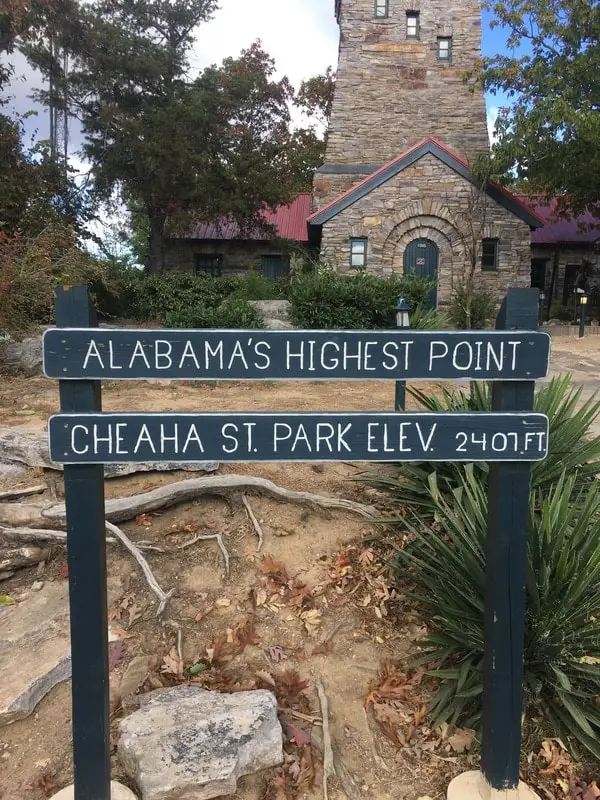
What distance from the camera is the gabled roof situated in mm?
16938

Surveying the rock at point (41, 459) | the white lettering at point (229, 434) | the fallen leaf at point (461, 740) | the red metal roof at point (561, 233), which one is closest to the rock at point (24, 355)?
the rock at point (41, 459)

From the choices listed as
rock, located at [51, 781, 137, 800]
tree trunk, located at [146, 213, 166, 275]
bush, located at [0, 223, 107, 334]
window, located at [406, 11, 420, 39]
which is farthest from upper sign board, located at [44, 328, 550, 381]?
window, located at [406, 11, 420, 39]

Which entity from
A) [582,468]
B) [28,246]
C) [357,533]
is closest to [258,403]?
[357,533]

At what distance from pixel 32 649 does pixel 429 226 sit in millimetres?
16433

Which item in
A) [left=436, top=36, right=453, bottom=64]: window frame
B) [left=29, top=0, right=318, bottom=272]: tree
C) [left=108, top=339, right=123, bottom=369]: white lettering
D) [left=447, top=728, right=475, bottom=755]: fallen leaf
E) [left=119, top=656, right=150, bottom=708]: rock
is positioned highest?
[left=436, top=36, right=453, bottom=64]: window frame

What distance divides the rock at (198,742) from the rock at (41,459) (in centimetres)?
193

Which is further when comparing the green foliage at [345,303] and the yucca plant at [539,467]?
the green foliage at [345,303]

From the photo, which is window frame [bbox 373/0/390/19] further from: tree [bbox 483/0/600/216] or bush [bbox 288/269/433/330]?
bush [bbox 288/269/433/330]

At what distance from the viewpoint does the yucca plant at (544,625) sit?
106 inches

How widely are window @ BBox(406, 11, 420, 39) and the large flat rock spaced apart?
2133 centimetres

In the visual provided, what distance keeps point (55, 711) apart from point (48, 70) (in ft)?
68.1

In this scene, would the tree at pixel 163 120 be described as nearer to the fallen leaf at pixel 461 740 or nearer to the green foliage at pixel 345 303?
the green foliage at pixel 345 303

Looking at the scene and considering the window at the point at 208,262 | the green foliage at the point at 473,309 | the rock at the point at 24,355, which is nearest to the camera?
the rock at the point at 24,355

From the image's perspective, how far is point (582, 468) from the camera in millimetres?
4000
